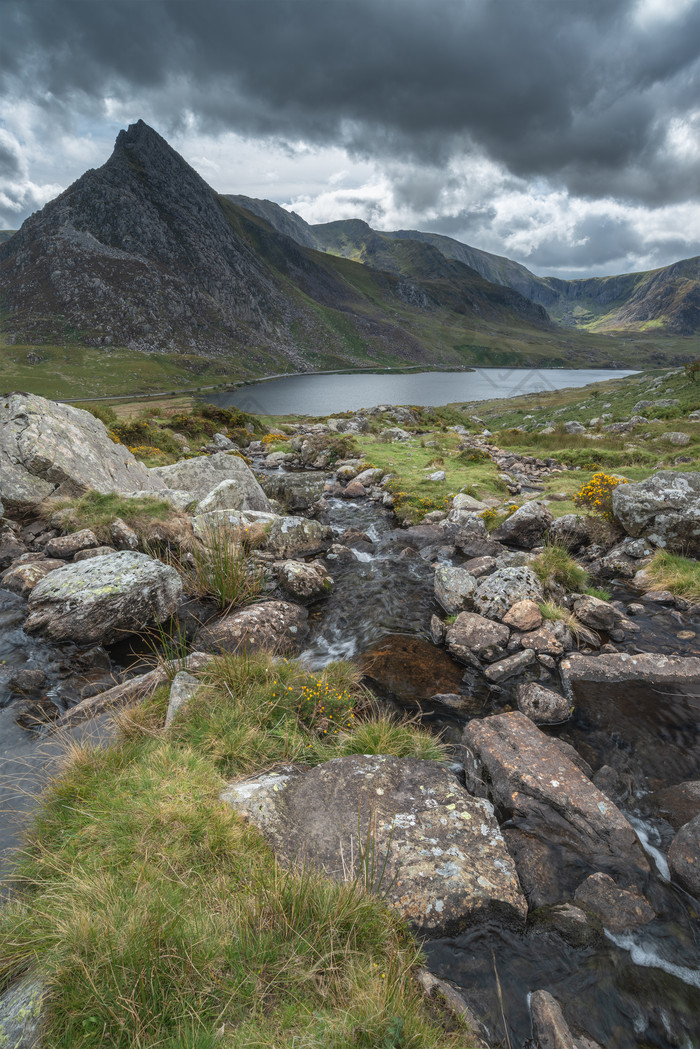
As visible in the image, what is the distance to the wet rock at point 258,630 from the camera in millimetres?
8359

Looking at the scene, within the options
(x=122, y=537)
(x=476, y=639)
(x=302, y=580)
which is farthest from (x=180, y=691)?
(x=122, y=537)

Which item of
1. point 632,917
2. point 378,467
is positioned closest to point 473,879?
point 632,917

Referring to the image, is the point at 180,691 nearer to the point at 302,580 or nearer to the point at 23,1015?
the point at 23,1015

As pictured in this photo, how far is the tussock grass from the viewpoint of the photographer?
251 centimetres

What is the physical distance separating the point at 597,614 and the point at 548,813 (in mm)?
5593

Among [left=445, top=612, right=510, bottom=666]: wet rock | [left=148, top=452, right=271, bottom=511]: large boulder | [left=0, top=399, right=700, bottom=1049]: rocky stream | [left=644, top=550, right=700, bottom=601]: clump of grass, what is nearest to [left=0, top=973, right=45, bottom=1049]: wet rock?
[left=0, top=399, right=700, bottom=1049]: rocky stream

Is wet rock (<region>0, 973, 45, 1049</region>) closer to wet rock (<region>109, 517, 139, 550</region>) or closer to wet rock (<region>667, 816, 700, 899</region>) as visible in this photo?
wet rock (<region>667, 816, 700, 899</region>)

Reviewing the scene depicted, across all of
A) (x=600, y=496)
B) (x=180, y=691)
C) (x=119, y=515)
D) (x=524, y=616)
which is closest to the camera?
(x=180, y=691)

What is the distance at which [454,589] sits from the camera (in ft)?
35.0

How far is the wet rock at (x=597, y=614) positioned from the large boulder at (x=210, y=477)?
38.2 feet

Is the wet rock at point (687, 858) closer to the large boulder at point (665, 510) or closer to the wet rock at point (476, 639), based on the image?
the wet rock at point (476, 639)

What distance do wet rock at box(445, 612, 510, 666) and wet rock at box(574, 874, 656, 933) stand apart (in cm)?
435

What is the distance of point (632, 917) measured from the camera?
4.16m

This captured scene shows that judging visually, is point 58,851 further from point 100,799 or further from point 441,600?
point 441,600
